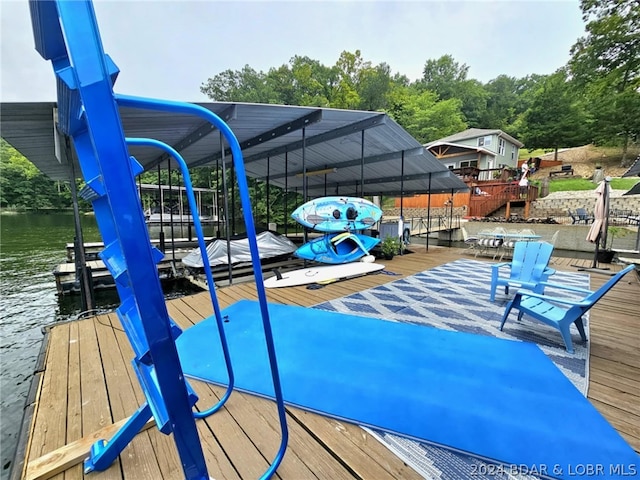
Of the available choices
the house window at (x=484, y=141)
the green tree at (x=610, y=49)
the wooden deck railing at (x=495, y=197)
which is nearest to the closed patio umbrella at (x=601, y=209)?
the wooden deck railing at (x=495, y=197)

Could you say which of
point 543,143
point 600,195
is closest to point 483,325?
point 600,195

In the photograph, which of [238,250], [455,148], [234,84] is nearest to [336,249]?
[238,250]

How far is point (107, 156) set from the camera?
748 millimetres

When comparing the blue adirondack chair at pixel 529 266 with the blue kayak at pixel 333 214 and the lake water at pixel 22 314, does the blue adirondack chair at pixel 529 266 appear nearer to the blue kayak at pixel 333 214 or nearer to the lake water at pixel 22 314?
the blue kayak at pixel 333 214

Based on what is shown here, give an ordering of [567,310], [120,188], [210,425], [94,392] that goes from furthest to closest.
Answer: [567,310] → [94,392] → [210,425] → [120,188]

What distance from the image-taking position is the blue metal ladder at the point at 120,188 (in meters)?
0.71

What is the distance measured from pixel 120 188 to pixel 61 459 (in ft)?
5.46

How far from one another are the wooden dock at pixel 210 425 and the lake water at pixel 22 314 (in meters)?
0.55

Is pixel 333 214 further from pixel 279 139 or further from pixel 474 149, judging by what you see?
pixel 474 149

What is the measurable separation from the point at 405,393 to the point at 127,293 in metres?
1.88

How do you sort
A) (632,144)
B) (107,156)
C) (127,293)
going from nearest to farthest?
(107,156) → (127,293) → (632,144)

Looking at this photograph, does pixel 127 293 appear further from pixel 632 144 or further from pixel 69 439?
pixel 632 144

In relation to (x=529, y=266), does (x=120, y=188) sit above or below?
above

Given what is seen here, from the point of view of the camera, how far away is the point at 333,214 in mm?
6453
